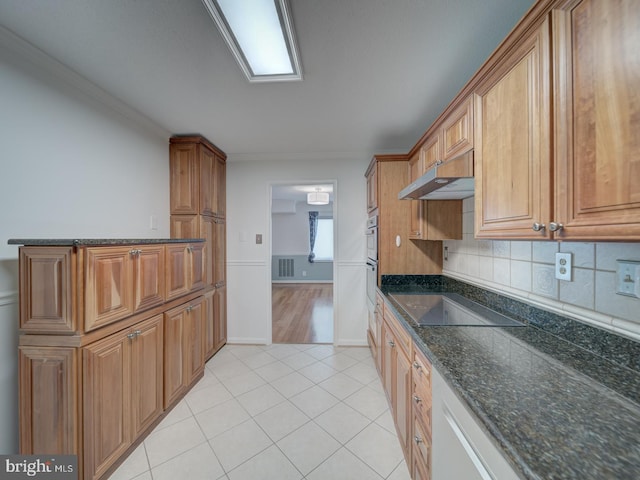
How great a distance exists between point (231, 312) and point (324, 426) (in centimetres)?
183

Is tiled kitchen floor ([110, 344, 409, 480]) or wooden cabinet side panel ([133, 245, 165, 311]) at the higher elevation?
wooden cabinet side panel ([133, 245, 165, 311])

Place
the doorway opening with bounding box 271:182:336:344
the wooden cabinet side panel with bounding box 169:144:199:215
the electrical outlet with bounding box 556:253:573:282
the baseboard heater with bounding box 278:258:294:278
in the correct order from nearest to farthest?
1. the electrical outlet with bounding box 556:253:573:282
2. the wooden cabinet side panel with bounding box 169:144:199:215
3. the doorway opening with bounding box 271:182:336:344
4. the baseboard heater with bounding box 278:258:294:278

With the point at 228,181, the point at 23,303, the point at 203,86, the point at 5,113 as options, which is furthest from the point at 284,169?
the point at 23,303

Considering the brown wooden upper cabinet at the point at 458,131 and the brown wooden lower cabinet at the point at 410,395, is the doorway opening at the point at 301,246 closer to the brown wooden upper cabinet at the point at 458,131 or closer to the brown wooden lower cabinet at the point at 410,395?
the brown wooden lower cabinet at the point at 410,395

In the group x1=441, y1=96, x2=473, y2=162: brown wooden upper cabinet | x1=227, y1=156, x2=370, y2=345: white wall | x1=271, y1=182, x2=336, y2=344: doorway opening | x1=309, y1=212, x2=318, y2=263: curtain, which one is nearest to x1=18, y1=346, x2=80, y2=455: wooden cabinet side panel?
x1=227, y1=156, x2=370, y2=345: white wall

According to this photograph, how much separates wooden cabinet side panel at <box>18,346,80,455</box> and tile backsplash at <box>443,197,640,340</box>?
7.56ft

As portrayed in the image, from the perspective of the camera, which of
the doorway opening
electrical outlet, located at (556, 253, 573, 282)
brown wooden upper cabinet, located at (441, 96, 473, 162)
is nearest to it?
electrical outlet, located at (556, 253, 573, 282)

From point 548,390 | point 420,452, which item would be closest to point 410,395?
point 420,452

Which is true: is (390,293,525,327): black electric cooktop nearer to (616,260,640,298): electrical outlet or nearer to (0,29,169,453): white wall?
(616,260,640,298): electrical outlet

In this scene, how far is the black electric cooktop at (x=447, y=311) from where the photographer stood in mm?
1326

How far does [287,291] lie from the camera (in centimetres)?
615

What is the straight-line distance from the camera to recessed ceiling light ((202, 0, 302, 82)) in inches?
41.8

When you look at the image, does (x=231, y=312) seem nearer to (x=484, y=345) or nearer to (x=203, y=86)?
(x=203, y=86)

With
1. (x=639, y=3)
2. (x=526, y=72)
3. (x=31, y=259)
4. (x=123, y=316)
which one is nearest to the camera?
(x=639, y=3)
